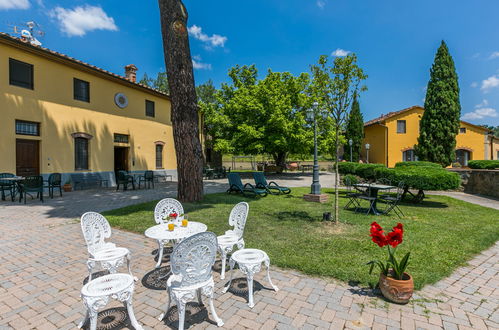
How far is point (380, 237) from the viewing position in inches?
120

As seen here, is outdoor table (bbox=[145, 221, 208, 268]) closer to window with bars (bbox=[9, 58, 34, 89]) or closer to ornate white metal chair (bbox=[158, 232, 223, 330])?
ornate white metal chair (bbox=[158, 232, 223, 330])

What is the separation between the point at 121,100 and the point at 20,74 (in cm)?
511

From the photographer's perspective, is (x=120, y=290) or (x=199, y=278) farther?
(x=199, y=278)

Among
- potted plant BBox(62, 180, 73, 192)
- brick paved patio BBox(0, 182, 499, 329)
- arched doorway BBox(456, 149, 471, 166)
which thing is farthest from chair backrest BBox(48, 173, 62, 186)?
arched doorway BBox(456, 149, 471, 166)

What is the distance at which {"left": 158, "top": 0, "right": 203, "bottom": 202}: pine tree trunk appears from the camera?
871 centimetres

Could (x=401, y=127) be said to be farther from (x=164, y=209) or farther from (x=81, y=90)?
(x=164, y=209)

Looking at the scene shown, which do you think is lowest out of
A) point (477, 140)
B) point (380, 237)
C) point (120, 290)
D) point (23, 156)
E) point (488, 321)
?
point (488, 321)

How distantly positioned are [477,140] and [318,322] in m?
32.7

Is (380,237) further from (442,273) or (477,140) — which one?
(477,140)

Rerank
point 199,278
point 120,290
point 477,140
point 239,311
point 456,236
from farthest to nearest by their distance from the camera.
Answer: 1. point 477,140
2. point 456,236
3. point 239,311
4. point 199,278
5. point 120,290

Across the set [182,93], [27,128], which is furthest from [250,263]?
[27,128]

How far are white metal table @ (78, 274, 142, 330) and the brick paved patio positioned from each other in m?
0.34

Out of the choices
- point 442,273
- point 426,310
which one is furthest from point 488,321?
point 442,273

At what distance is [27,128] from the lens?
11648 mm
